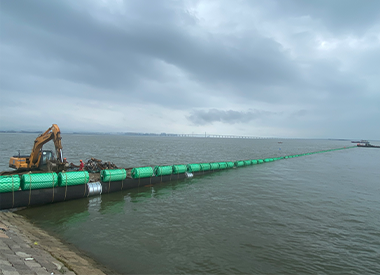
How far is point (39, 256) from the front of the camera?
8.12m

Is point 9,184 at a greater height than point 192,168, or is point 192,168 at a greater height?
point 9,184

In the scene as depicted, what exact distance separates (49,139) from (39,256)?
21.1m

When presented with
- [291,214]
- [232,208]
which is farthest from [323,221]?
[232,208]

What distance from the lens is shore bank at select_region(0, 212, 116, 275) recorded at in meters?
6.95

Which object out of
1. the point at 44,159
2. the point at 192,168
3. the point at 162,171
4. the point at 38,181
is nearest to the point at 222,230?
the point at 38,181

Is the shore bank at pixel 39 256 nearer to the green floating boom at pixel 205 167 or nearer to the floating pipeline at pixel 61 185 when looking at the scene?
the floating pipeline at pixel 61 185

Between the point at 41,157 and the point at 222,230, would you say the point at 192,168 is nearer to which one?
the point at 222,230

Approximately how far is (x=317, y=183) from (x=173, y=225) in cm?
2433

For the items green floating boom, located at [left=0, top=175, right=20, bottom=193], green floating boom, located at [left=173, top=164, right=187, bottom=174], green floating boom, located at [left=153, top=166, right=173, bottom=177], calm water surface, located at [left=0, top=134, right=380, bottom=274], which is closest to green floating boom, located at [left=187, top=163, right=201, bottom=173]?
green floating boom, located at [left=173, top=164, right=187, bottom=174]

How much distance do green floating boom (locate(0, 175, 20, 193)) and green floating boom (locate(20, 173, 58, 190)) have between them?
450 mm

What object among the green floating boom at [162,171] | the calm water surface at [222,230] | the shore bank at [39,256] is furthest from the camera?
the green floating boom at [162,171]

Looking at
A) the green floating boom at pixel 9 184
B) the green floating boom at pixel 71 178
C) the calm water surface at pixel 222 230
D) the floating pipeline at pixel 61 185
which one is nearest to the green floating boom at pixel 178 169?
the floating pipeline at pixel 61 185

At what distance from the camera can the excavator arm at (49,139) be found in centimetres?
2472

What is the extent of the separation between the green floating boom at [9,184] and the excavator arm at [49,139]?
1011 cm
